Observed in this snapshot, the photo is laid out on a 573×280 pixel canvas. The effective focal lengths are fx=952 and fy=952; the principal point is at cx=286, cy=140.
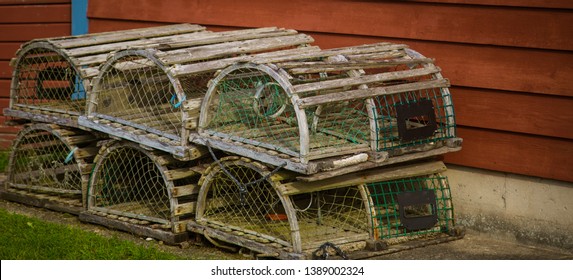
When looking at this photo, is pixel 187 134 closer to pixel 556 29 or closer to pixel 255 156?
pixel 255 156

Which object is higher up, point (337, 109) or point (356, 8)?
point (356, 8)

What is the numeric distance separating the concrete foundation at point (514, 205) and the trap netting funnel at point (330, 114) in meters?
0.45

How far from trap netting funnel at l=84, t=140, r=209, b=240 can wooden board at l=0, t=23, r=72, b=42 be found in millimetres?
2264

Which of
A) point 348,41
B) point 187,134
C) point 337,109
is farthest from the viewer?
point 348,41

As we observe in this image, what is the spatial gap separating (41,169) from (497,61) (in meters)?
3.49

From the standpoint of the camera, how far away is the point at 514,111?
239 inches

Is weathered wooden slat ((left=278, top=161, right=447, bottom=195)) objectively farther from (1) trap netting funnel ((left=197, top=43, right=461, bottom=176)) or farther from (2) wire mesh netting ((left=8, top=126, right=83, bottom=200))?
(2) wire mesh netting ((left=8, top=126, right=83, bottom=200))

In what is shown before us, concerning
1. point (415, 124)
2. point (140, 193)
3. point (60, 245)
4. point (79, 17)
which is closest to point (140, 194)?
point (140, 193)

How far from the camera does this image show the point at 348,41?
6.81 m

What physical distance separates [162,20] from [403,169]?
9.57 ft

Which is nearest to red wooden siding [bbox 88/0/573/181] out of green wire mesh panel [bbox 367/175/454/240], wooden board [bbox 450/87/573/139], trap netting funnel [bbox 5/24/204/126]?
wooden board [bbox 450/87/573/139]

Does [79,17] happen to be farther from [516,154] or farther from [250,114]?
[516,154]

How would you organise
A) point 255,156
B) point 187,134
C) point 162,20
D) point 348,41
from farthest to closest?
point 162,20, point 348,41, point 187,134, point 255,156

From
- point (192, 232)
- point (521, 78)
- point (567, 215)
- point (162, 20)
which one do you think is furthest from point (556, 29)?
point (162, 20)
